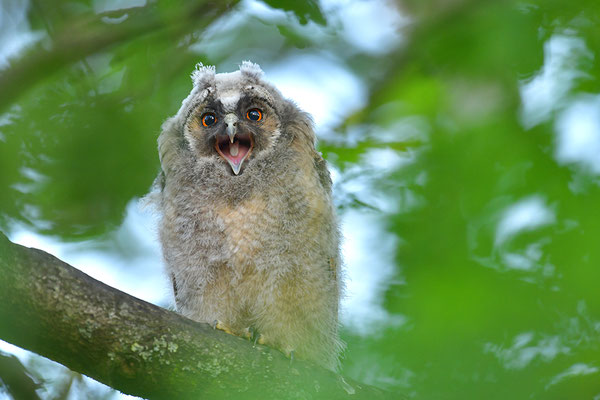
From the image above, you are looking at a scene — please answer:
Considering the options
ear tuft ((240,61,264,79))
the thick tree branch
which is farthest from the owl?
the thick tree branch

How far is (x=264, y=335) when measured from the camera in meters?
3.27

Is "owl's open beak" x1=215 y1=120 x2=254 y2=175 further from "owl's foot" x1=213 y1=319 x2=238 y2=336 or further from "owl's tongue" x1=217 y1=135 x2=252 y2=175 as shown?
"owl's foot" x1=213 y1=319 x2=238 y2=336

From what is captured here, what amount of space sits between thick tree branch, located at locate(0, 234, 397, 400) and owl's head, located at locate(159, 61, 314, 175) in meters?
1.20

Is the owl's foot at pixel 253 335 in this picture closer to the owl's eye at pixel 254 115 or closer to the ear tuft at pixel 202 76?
the owl's eye at pixel 254 115

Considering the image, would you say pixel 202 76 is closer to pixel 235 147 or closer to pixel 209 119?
pixel 209 119

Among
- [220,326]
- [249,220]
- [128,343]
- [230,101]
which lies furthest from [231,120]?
[128,343]

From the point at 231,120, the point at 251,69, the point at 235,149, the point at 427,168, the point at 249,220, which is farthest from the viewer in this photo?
the point at 251,69

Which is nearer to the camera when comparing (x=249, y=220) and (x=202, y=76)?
(x=249, y=220)

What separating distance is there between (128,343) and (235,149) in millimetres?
1468

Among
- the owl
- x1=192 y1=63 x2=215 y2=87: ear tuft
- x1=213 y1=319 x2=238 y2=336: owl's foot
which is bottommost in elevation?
x1=213 y1=319 x2=238 y2=336: owl's foot

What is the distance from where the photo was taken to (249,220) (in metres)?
A: 3.32

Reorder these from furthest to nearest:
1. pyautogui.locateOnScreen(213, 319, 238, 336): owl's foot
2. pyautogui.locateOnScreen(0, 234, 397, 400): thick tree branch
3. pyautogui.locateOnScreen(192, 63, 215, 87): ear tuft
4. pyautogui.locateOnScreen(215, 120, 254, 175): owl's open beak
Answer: pyautogui.locateOnScreen(192, 63, 215, 87): ear tuft < pyautogui.locateOnScreen(215, 120, 254, 175): owl's open beak < pyautogui.locateOnScreen(213, 319, 238, 336): owl's foot < pyautogui.locateOnScreen(0, 234, 397, 400): thick tree branch

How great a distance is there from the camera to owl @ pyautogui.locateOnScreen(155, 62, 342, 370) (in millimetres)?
3281

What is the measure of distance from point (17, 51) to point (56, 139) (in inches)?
32.8
